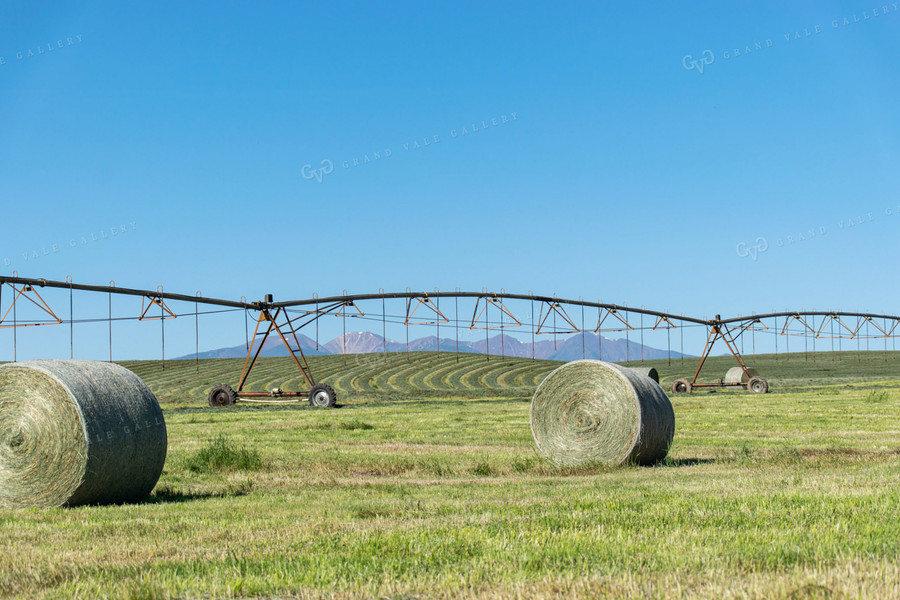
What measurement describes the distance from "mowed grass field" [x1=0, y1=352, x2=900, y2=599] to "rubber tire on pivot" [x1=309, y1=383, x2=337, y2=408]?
61.5 ft

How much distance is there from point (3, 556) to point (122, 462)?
4199mm

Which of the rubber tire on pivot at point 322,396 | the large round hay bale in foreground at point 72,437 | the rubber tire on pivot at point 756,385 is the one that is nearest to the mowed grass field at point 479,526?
the large round hay bale in foreground at point 72,437

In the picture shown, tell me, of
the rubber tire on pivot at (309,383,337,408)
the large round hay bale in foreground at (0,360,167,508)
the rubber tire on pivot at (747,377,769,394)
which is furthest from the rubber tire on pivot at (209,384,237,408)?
the large round hay bale in foreground at (0,360,167,508)

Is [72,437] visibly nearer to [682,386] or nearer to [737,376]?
[682,386]

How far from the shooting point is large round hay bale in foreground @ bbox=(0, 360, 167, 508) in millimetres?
11680

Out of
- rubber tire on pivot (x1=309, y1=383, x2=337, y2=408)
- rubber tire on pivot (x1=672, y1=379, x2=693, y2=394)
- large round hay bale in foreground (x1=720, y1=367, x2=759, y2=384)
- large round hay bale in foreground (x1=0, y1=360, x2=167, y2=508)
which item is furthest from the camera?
large round hay bale in foreground (x1=720, y1=367, x2=759, y2=384)

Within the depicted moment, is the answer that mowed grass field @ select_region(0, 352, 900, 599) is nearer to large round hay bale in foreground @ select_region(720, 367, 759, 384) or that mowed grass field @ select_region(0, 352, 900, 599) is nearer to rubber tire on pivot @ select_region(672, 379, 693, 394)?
rubber tire on pivot @ select_region(672, 379, 693, 394)

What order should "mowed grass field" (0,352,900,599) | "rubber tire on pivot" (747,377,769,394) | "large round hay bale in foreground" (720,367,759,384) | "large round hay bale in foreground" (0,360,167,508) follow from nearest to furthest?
"mowed grass field" (0,352,900,599) → "large round hay bale in foreground" (0,360,167,508) → "rubber tire on pivot" (747,377,769,394) → "large round hay bale in foreground" (720,367,759,384)

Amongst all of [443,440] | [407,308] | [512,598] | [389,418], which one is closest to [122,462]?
[512,598]

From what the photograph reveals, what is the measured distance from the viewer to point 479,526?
27.6 ft

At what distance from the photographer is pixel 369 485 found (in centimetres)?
1307

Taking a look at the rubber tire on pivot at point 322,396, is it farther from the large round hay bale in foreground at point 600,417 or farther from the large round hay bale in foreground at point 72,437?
the large round hay bale in foreground at point 72,437

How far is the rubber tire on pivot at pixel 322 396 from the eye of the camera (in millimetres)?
39750

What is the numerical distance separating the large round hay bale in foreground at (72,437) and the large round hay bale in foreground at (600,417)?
7.53 metres
